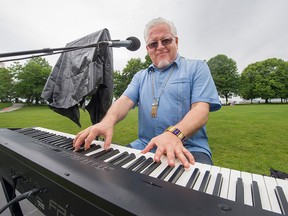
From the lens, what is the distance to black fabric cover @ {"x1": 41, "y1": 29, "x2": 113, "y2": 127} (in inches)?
93.4

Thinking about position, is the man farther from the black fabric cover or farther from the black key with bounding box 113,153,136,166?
the black fabric cover

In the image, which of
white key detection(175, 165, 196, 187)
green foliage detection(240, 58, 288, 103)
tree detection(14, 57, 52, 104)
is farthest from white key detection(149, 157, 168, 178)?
green foliage detection(240, 58, 288, 103)

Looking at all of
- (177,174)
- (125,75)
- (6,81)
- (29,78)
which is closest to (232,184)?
(177,174)

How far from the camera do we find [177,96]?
1811mm

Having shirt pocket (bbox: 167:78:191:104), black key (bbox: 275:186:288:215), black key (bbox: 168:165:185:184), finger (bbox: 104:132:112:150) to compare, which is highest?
shirt pocket (bbox: 167:78:191:104)

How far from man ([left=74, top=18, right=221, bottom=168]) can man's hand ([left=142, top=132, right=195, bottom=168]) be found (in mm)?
160

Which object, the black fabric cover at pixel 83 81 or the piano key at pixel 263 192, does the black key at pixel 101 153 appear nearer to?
the piano key at pixel 263 192

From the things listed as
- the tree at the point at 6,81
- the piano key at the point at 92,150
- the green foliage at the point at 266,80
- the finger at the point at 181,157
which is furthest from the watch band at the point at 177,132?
the green foliage at the point at 266,80

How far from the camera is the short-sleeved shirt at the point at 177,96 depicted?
66.2 inches

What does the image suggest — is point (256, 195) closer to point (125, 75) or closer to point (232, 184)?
point (232, 184)

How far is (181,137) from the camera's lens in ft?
4.09

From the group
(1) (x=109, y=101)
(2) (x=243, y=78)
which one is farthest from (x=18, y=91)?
(2) (x=243, y=78)

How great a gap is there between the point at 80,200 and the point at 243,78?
173ft

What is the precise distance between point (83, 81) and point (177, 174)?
199cm
